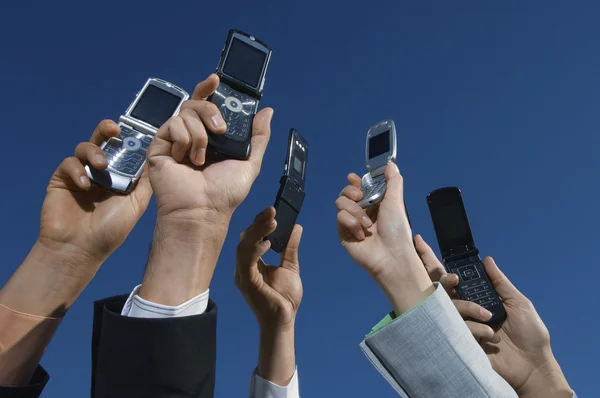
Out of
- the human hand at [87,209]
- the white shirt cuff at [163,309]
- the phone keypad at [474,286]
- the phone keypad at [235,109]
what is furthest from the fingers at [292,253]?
the white shirt cuff at [163,309]

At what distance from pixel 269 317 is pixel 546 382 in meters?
2.42

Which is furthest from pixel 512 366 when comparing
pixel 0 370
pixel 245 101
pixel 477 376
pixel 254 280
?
pixel 0 370

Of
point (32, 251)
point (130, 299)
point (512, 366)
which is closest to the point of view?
point (130, 299)

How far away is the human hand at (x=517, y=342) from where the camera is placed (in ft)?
14.8

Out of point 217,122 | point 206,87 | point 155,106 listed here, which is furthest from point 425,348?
point 155,106

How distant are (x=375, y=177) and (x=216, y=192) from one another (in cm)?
210

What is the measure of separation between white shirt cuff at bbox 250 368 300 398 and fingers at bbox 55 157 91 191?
2072 mm

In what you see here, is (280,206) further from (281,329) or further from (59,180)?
(59,180)

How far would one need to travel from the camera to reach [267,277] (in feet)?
15.9

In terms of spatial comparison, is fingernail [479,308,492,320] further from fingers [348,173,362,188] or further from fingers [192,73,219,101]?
fingers [192,73,219,101]

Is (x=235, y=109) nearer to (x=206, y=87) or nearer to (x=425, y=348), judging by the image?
(x=206, y=87)

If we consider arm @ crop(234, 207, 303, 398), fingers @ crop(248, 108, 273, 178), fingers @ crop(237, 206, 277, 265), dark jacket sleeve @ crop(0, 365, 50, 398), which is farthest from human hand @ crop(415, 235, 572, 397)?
dark jacket sleeve @ crop(0, 365, 50, 398)

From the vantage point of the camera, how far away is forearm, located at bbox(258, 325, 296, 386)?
443 centimetres

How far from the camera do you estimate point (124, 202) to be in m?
4.31
